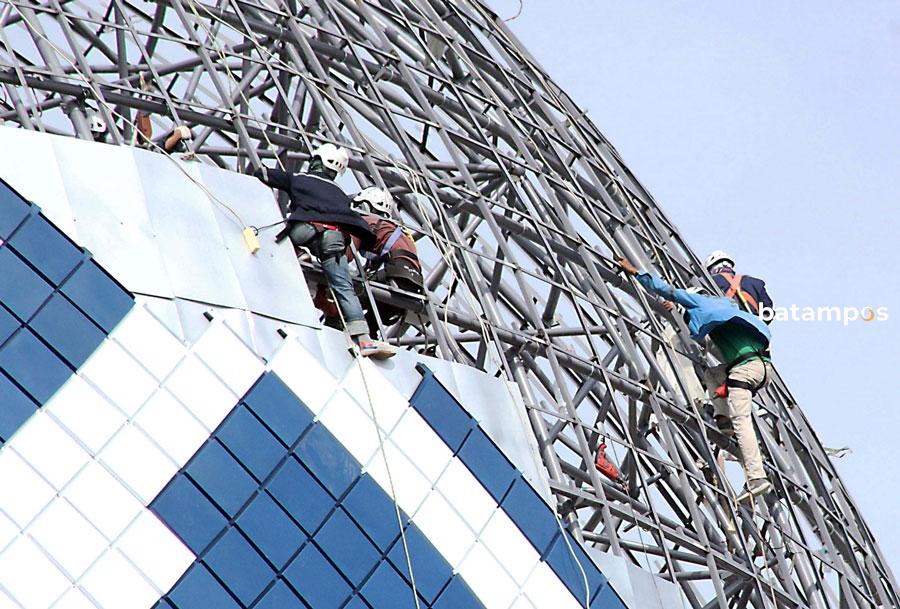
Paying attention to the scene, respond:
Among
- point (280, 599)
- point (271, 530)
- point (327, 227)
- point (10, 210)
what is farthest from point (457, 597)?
point (10, 210)

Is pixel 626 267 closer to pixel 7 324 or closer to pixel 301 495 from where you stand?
pixel 301 495

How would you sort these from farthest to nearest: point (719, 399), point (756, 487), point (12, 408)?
point (719, 399)
point (756, 487)
point (12, 408)

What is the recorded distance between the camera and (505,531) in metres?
27.9

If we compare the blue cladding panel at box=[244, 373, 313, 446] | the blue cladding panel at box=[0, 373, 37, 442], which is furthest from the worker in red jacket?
the blue cladding panel at box=[0, 373, 37, 442]

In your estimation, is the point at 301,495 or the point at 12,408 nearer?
the point at 12,408

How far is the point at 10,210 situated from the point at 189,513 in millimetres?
4414

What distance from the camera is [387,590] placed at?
26.5 meters

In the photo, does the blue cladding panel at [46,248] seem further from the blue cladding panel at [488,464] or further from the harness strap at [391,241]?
the blue cladding panel at [488,464]

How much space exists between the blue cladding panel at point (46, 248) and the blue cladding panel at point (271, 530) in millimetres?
3708

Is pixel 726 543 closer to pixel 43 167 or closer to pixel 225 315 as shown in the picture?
pixel 225 315

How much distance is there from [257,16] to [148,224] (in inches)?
389

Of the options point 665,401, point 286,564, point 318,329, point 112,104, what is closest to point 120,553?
point 286,564

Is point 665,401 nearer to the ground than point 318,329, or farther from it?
farther from it

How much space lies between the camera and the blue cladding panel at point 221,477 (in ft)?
84.1
